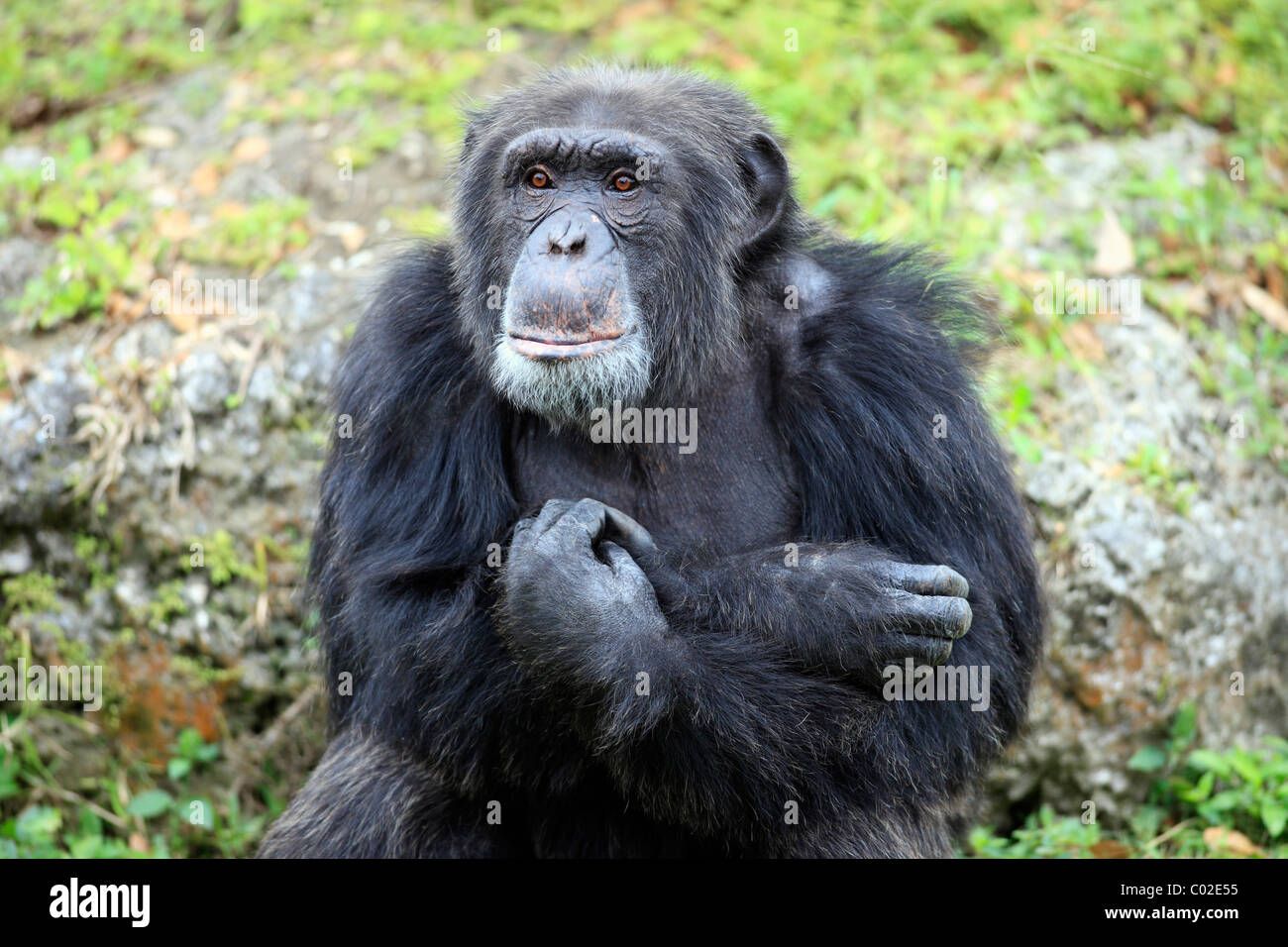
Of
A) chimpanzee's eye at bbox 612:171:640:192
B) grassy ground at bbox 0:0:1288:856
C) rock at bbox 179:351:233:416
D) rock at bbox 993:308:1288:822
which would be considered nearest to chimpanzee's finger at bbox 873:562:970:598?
chimpanzee's eye at bbox 612:171:640:192

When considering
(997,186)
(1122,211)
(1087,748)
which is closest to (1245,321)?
(1122,211)

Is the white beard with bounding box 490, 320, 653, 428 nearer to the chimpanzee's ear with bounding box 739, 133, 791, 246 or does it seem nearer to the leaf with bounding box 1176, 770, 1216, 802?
the chimpanzee's ear with bounding box 739, 133, 791, 246

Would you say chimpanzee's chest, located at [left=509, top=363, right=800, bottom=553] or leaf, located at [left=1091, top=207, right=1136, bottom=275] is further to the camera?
leaf, located at [left=1091, top=207, right=1136, bottom=275]

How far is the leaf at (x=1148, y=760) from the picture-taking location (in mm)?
5816

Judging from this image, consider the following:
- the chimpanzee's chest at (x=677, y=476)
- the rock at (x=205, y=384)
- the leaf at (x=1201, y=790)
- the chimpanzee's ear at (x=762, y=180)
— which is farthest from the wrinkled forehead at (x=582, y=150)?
the leaf at (x=1201, y=790)

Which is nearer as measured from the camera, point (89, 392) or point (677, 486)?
point (677, 486)

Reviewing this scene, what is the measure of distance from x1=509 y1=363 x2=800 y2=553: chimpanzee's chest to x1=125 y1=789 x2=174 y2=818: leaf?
2.33 meters

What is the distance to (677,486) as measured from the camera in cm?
477

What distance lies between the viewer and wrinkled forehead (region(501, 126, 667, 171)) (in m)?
4.46

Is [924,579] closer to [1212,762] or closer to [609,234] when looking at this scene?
[609,234]

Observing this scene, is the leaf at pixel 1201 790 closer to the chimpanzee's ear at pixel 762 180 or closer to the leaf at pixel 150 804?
the chimpanzee's ear at pixel 762 180

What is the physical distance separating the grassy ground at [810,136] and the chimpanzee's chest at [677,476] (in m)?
1.68

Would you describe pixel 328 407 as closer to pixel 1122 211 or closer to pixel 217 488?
pixel 217 488

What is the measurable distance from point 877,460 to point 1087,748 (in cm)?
207
